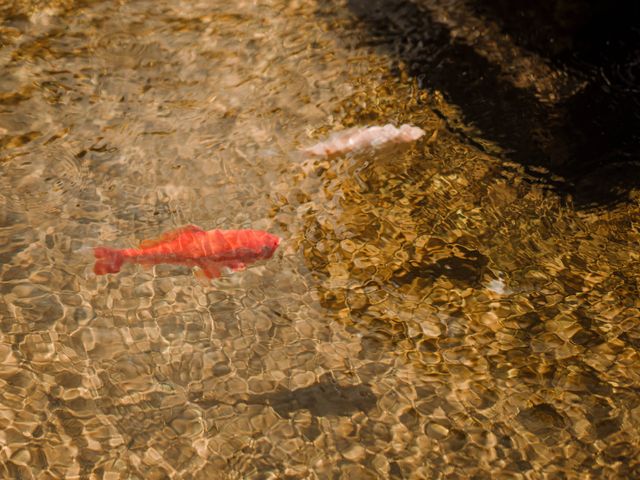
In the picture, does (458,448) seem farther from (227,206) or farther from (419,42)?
(419,42)

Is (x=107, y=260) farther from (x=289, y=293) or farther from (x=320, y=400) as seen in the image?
(x=320, y=400)

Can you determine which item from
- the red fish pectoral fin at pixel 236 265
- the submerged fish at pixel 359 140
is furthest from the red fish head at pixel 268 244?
the submerged fish at pixel 359 140

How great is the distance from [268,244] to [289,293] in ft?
1.32

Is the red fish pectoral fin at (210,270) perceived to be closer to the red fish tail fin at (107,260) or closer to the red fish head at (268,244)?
the red fish head at (268,244)

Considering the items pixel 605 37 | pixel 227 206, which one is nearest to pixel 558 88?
pixel 605 37

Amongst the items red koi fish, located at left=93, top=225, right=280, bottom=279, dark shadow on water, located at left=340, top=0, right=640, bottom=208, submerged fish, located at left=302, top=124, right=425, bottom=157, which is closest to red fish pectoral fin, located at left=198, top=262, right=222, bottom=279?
red koi fish, located at left=93, top=225, right=280, bottom=279

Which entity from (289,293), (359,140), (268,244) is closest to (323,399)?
(289,293)

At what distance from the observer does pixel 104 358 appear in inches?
170

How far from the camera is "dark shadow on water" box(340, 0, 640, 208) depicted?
20.1 feet

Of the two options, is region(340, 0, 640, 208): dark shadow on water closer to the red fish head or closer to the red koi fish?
the red fish head

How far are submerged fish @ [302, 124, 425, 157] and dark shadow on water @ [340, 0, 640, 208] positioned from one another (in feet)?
2.62

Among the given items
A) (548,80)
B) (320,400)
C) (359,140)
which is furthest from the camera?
(548,80)

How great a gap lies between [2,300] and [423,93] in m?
4.41

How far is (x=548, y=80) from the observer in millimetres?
7043
